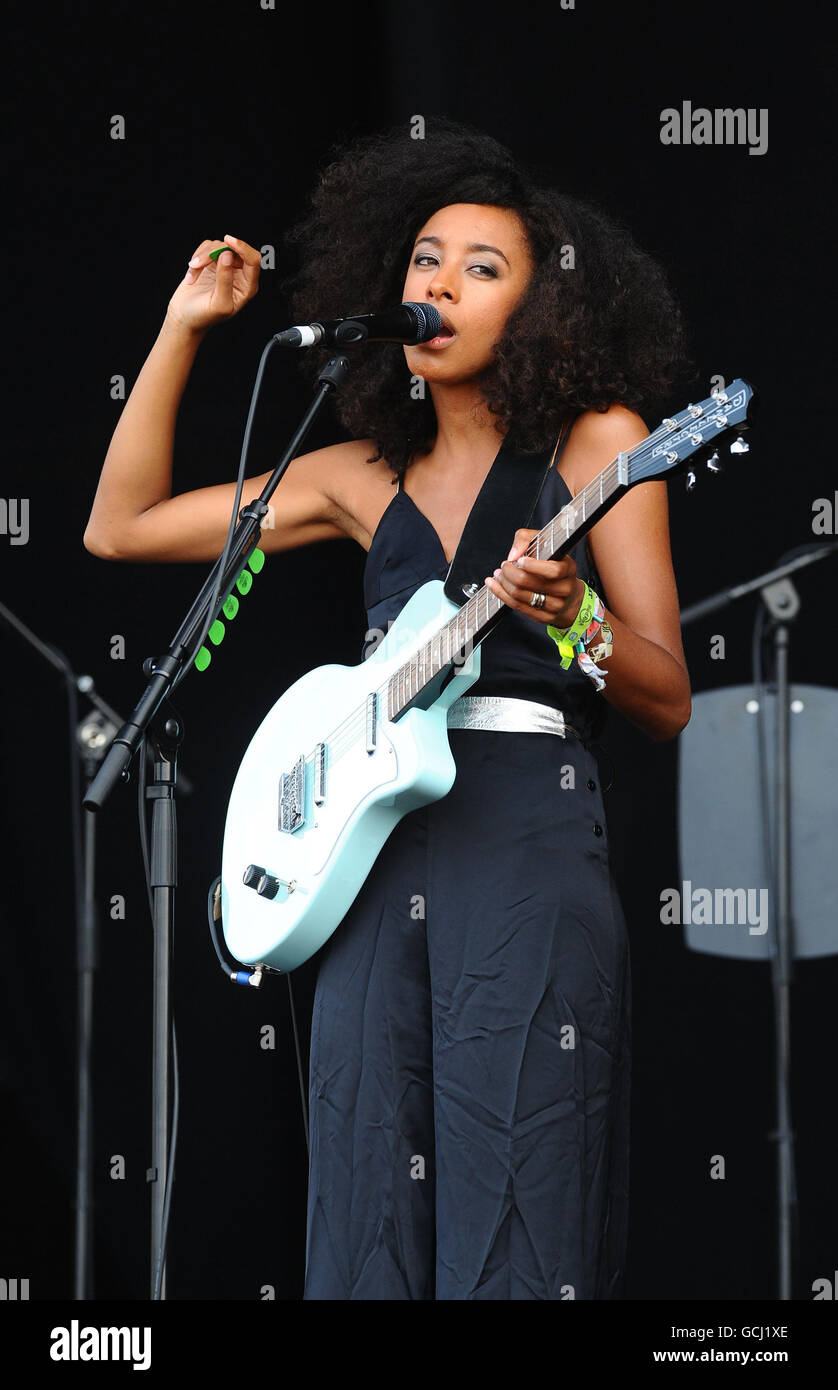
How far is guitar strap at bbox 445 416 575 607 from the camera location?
1.89 meters

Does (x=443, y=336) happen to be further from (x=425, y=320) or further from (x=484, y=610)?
(x=484, y=610)

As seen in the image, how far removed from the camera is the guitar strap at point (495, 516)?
189cm

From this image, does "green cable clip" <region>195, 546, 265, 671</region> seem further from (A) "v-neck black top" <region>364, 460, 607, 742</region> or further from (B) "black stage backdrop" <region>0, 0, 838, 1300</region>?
(B) "black stage backdrop" <region>0, 0, 838, 1300</region>

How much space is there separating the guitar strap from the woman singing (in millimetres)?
19

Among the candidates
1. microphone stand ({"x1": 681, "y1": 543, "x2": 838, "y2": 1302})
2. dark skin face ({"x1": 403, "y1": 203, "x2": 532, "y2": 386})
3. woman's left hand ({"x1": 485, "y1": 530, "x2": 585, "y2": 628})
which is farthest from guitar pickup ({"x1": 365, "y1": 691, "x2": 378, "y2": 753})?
microphone stand ({"x1": 681, "y1": 543, "x2": 838, "y2": 1302})

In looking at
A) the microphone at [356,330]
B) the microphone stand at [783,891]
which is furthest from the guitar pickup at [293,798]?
the microphone stand at [783,891]

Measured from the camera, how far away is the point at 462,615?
6.02 feet

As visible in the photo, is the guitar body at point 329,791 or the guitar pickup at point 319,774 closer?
the guitar body at point 329,791

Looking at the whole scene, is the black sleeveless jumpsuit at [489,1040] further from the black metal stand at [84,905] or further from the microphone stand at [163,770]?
the black metal stand at [84,905]

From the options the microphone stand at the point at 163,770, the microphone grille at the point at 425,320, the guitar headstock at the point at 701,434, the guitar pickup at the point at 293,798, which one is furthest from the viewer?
the guitar pickup at the point at 293,798

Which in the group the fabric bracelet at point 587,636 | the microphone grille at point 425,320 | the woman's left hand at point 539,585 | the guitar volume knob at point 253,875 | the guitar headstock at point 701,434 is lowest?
the guitar volume knob at point 253,875
